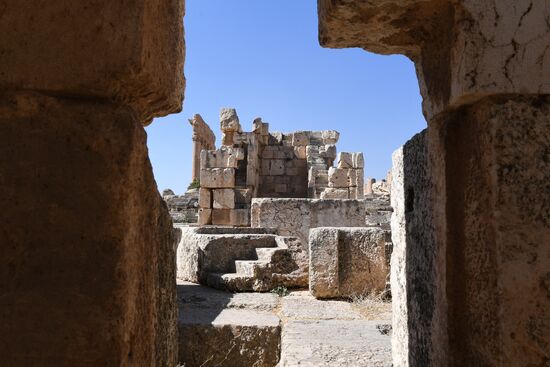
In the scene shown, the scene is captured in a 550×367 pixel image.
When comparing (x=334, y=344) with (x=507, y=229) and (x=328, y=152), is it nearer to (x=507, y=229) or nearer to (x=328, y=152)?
(x=507, y=229)

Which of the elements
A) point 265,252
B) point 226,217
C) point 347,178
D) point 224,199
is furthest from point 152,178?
point 347,178

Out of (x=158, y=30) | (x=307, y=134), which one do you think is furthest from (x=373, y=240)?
(x=307, y=134)

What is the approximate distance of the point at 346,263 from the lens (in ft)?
17.5

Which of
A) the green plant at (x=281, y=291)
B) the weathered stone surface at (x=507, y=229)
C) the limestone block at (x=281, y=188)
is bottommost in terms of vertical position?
the green plant at (x=281, y=291)

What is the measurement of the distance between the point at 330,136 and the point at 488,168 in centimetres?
1903

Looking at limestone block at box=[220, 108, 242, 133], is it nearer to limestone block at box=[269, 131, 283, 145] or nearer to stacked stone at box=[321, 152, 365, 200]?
limestone block at box=[269, 131, 283, 145]

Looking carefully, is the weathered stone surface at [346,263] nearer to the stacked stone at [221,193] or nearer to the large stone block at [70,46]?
the large stone block at [70,46]

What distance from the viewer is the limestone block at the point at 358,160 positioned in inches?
632

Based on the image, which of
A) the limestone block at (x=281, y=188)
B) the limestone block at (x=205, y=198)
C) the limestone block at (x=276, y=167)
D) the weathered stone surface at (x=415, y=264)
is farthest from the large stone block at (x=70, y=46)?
the limestone block at (x=276, y=167)

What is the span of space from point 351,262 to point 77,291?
14.0 ft

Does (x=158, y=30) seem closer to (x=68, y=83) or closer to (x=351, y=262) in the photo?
(x=68, y=83)

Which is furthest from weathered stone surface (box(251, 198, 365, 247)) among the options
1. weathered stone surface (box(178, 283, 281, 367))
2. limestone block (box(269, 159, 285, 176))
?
limestone block (box(269, 159, 285, 176))

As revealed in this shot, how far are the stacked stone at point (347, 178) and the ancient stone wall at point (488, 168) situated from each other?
44.6 feet

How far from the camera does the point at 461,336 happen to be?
5.99ft
